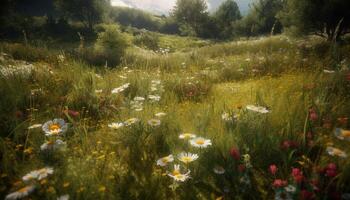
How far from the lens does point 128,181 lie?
212cm

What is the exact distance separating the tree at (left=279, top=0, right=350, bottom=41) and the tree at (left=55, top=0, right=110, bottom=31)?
3951 cm

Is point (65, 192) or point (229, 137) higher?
point (229, 137)

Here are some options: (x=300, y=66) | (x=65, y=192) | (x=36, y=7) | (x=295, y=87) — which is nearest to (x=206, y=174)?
(x=65, y=192)

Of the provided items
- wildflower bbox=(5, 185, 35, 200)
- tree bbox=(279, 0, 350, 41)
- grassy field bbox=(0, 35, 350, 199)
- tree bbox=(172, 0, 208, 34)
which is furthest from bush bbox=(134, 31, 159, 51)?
tree bbox=(172, 0, 208, 34)

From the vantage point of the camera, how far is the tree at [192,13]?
54656mm

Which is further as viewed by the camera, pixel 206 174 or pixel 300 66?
pixel 300 66

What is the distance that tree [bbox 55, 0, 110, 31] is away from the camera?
47287 millimetres

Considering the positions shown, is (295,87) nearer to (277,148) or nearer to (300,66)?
(277,148)

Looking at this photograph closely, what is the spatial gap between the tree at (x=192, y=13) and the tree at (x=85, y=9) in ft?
48.7

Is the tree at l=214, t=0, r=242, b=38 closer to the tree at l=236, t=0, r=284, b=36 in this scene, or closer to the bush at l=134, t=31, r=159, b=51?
the tree at l=236, t=0, r=284, b=36

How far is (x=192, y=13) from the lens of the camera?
2178 inches

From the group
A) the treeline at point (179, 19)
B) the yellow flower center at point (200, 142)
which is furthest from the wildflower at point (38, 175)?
the treeline at point (179, 19)

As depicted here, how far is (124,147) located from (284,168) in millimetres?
1442

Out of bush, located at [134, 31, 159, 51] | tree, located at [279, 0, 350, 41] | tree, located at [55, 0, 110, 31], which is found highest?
tree, located at [279, 0, 350, 41]
